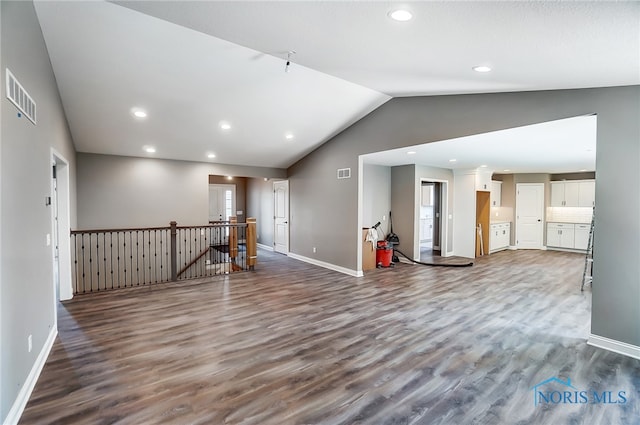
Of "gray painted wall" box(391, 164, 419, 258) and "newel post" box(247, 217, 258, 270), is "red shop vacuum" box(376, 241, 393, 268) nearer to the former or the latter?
"gray painted wall" box(391, 164, 419, 258)

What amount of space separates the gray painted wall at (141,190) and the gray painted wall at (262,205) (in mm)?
2208

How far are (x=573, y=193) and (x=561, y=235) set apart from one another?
1.35 m

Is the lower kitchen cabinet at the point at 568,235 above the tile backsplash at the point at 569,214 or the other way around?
the other way around

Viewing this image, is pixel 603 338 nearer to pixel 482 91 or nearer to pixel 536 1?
pixel 482 91

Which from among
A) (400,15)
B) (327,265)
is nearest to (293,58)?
(400,15)

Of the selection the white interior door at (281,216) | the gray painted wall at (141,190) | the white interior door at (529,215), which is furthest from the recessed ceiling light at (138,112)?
the white interior door at (529,215)

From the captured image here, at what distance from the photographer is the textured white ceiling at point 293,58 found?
2055 millimetres

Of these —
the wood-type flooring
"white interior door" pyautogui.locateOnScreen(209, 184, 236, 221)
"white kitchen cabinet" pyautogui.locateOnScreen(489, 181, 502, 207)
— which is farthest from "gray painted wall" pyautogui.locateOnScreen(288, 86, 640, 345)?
"white interior door" pyautogui.locateOnScreen(209, 184, 236, 221)

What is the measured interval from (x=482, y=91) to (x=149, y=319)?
526 centimetres

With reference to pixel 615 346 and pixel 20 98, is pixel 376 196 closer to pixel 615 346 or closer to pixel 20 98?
pixel 615 346

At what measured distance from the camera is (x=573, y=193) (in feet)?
31.0

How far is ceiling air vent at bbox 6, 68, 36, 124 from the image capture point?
2.13 metres

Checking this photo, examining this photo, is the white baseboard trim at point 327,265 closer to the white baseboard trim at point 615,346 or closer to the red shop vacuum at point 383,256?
the red shop vacuum at point 383,256

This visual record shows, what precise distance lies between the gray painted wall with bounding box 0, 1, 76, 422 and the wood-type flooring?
1.39ft
